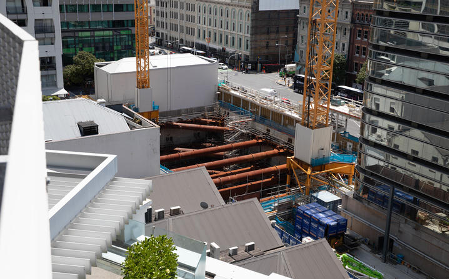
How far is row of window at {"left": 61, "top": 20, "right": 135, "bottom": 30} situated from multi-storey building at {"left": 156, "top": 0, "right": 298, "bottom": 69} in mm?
30130

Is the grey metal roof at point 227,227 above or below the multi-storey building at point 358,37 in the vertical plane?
below

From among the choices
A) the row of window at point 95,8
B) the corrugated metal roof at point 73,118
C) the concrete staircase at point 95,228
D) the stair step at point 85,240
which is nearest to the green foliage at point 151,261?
the concrete staircase at point 95,228

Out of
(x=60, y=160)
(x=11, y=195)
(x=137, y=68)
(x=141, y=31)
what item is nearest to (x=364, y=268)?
(x=60, y=160)

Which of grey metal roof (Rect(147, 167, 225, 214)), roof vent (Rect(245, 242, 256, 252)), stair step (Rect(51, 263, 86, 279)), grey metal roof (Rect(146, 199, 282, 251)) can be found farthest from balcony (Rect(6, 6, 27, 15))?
stair step (Rect(51, 263, 86, 279))

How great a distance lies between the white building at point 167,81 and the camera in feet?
233

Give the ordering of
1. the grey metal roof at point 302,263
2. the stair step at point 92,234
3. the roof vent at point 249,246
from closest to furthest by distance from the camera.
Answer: the stair step at point 92,234, the grey metal roof at point 302,263, the roof vent at point 249,246

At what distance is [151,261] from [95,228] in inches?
149

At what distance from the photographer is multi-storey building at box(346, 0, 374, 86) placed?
93.6 metres

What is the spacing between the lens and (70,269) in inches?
669

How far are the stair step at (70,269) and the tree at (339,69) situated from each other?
83940mm

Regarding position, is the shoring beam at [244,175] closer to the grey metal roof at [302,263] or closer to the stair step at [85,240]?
the grey metal roof at [302,263]

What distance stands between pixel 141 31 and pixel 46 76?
14.1 metres

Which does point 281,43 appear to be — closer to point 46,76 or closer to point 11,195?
point 46,76

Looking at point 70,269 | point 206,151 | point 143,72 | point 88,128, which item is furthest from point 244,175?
point 70,269
